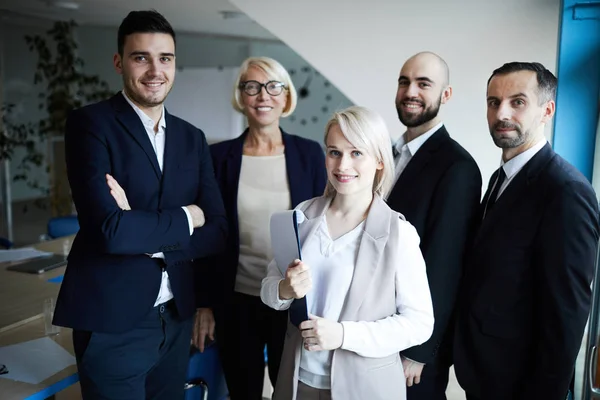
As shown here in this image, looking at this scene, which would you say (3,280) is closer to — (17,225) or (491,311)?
(491,311)

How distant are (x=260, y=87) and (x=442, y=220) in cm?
112

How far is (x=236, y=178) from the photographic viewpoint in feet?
8.24

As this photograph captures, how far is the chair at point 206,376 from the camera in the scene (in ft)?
7.87

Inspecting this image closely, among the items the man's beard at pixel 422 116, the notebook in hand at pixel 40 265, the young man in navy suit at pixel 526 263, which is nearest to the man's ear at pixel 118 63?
the man's beard at pixel 422 116

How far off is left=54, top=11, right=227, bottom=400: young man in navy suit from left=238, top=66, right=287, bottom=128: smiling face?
45cm

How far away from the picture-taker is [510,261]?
1.83m

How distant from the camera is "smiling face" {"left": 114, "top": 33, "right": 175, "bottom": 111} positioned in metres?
2.00

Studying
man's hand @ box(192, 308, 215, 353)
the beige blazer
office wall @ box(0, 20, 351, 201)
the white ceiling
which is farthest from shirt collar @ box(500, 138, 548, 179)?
office wall @ box(0, 20, 351, 201)

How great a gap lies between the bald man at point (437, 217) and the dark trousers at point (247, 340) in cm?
68

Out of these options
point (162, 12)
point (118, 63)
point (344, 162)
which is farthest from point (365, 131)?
point (162, 12)

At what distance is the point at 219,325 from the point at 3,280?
1.71 m

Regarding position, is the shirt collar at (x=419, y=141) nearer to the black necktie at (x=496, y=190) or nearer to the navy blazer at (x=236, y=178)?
the black necktie at (x=496, y=190)

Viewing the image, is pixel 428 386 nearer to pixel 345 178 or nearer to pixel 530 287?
pixel 530 287

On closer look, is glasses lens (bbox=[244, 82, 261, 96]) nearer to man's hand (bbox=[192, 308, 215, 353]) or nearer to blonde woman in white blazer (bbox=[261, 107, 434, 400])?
blonde woman in white blazer (bbox=[261, 107, 434, 400])
